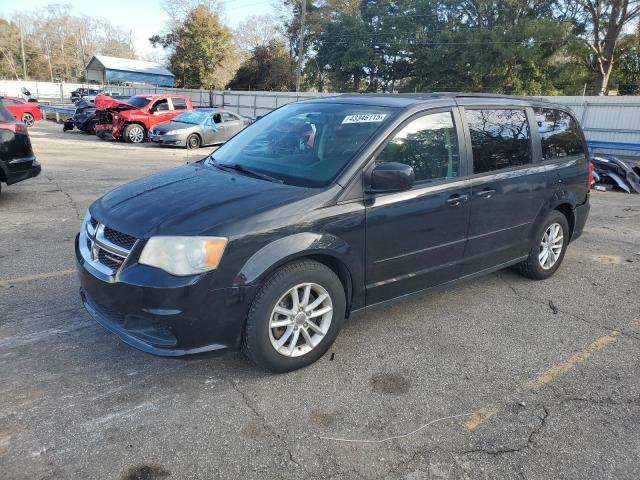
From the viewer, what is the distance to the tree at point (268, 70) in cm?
4653

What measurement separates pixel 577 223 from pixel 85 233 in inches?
187

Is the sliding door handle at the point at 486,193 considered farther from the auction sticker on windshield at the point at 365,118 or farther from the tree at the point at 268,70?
the tree at the point at 268,70

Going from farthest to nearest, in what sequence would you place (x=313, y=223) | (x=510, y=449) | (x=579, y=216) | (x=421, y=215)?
(x=579, y=216) < (x=421, y=215) < (x=313, y=223) < (x=510, y=449)

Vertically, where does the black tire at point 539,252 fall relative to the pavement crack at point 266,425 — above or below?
above

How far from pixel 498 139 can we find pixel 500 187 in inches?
17.2

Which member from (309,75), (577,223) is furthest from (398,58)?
(577,223)

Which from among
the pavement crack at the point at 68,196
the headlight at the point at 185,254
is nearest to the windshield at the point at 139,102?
the pavement crack at the point at 68,196

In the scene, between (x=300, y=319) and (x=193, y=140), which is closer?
(x=300, y=319)

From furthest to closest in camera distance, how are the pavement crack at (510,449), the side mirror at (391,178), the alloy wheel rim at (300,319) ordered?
the side mirror at (391,178) → the alloy wheel rim at (300,319) → the pavement crack at (510,449)

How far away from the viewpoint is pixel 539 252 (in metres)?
5.02

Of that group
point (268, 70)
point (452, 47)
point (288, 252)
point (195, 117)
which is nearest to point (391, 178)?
point (288, 252)

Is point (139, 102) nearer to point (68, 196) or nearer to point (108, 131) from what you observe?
point (108, 131)

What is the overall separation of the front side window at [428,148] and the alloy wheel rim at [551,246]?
5.46 ft

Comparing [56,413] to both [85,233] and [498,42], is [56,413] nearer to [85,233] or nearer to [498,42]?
[85,233]
